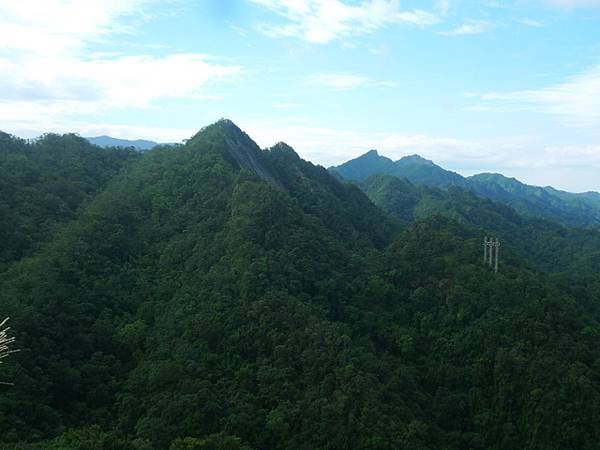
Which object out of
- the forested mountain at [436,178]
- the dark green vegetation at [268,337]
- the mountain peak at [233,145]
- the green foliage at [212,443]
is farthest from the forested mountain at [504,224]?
the green foliage at [212,443]

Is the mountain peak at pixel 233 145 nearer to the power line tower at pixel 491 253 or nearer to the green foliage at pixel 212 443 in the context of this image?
the power line tower at pixel 491 253

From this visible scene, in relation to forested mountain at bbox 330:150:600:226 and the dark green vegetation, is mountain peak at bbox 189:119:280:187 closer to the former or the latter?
the dark green vegetation

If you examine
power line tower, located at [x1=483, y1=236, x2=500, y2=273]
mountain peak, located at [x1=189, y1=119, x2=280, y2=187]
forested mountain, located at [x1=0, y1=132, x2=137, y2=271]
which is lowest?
power line tower, located at [x1=483, y1=236, x2=500, y2=273]

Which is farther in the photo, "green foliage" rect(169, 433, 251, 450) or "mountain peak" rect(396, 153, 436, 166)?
"mountain peak" rect(396, 153, 436, 166)

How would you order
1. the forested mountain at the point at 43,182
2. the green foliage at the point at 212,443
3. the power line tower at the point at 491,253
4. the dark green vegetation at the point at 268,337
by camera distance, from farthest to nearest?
the power line tower at the point at 491,253 → the forested mountain at the point at 43,182 → the dark green vegetation at the point at 268,337 → the green foliage at the point at 212,443

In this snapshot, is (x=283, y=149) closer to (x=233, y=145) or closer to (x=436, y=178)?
(x=233, y=145)

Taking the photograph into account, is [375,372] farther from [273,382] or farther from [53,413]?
[53,413]

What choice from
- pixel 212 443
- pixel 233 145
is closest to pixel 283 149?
pixel 233 145

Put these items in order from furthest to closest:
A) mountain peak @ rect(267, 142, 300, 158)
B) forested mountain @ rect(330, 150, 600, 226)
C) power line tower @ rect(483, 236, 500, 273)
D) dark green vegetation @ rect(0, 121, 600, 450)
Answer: forested mountain @ rect(330, 150, 600, 226)
mountain peak @ rect(267, 142, 300, 158)
power line tower @ rect(483, 236, 500, 273)
dark green vegetation @ rect(0, 121, 600, 450)

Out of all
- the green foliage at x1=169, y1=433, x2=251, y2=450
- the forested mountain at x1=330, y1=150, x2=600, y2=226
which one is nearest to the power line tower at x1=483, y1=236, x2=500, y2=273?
the green foliage at x1=169, y1=433, x2=251, y2=450

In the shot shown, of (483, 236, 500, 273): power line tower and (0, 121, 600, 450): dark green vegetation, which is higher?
(483, 236, 500, 273): power line tower
